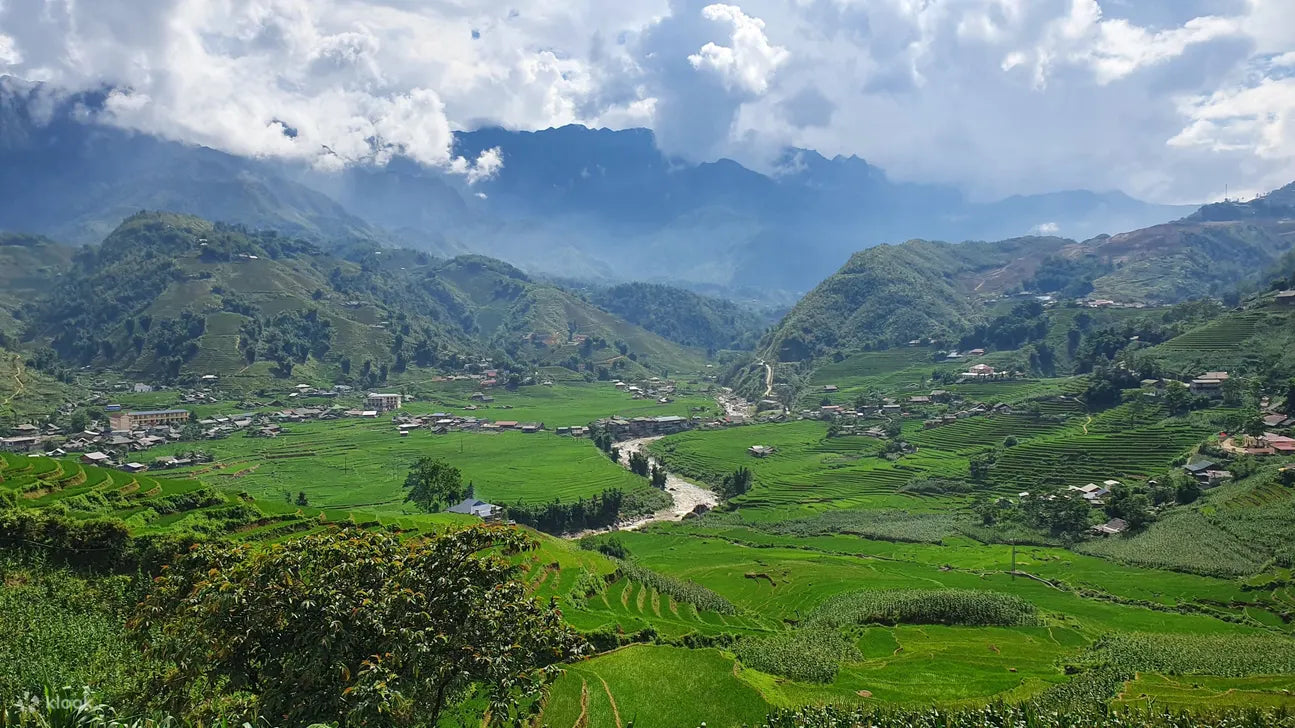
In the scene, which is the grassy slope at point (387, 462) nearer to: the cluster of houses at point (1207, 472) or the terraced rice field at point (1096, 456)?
the terraced rice field at point (1096, 456)

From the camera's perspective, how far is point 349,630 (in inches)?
500

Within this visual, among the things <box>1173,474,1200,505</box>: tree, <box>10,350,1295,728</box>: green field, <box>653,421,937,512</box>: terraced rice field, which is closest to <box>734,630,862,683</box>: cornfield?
<box>10,350,1295,728</box>: green field

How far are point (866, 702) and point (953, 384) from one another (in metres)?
111

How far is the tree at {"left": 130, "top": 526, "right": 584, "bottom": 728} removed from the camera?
12.3 metres

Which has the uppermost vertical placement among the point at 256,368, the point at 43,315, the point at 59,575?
the point at 43,315

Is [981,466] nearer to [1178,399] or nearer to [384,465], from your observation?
[1178,399]

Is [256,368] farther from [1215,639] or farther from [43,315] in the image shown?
[1215,639]

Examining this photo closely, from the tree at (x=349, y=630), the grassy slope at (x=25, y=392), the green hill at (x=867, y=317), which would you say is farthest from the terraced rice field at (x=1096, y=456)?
the grassy slope at (x=25, y=392)

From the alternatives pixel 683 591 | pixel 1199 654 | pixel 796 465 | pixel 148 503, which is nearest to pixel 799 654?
pixel 683 591

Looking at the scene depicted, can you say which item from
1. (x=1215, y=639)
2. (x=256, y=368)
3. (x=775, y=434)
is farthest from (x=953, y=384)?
(x=256, y=368)

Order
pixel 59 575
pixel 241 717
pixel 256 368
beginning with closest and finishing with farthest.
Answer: pixel 241 717 < pixel 59 575 < pixel 256 368

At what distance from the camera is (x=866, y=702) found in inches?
846

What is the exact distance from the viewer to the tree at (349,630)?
12.3 meters

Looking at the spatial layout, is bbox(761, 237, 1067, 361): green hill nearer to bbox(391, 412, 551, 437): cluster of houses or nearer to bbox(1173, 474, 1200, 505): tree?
bbox(391, 412, 551, 437): cluster of houses
